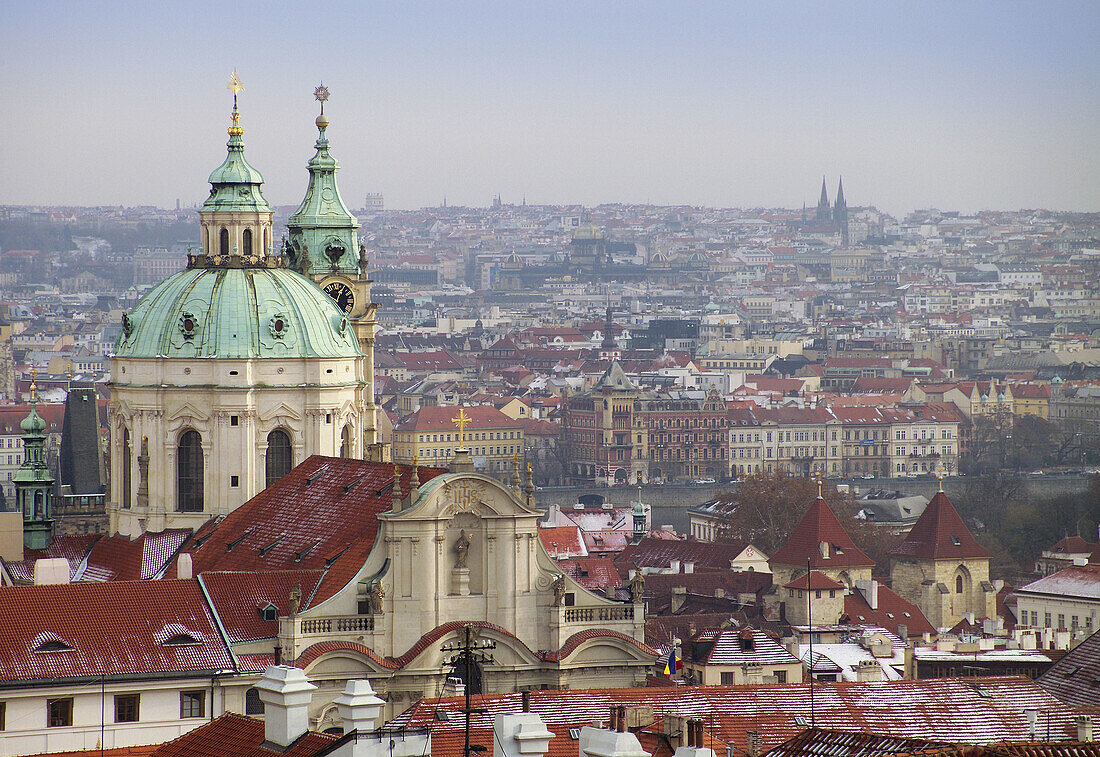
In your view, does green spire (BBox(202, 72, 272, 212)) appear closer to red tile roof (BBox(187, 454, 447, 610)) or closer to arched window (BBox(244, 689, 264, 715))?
red tile roof (BBox(187, 454, 447, 610))

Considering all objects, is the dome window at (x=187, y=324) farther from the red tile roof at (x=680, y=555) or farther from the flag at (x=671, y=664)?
the red tile roof at (x=680, y=555)

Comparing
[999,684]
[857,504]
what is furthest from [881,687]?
[857,504]

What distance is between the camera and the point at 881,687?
4700cm

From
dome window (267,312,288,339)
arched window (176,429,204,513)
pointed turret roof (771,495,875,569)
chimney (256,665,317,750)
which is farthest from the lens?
pointed turret roof (771,495,875,569)

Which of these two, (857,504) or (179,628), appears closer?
(179,628)

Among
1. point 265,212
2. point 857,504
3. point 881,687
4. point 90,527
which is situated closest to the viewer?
→ point 881,687

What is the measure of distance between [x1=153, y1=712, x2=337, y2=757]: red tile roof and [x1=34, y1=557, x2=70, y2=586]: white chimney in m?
29.0

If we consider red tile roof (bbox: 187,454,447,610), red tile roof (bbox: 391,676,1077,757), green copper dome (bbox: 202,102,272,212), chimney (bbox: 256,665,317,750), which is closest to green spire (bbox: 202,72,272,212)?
green copper dome (bbox: 202,102,272,212)

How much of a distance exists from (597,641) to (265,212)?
22936 millimetres

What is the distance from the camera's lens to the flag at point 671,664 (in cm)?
6299

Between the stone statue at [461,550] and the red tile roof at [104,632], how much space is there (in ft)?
16.3

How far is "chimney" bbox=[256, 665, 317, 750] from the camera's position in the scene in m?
32.2

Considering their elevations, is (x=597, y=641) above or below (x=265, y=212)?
below

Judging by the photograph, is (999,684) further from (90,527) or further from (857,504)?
(857,504)
